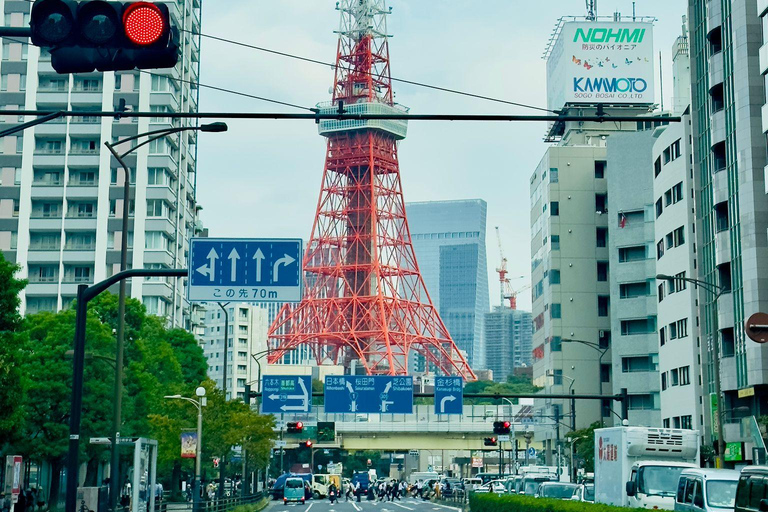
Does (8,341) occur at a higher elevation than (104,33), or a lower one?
higher

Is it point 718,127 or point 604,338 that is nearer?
point 718,127

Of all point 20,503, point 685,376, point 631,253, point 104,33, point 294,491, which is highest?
point 631,253

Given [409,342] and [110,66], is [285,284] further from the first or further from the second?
[409,342]

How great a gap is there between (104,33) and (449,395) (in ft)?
162

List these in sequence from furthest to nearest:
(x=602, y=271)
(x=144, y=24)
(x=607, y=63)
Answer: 1. (x=607, y=63)
2. (x=602, y=271)
3. (x=144, y=24)

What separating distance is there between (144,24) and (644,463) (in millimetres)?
21240

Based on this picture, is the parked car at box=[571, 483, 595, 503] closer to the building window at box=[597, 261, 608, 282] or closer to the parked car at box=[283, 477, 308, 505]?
the parked car at box=[283, 477, 308, 505]

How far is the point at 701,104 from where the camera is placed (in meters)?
59.8

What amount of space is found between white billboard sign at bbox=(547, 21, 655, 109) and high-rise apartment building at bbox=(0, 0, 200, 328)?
1254 inches

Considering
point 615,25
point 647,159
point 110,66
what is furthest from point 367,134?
point 110,66

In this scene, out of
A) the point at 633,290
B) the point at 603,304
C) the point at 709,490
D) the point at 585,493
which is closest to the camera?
the point at 709,490

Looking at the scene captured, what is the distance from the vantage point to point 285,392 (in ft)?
187

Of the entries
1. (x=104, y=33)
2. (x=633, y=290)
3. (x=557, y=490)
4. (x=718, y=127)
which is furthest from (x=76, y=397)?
(x=633, y=290)

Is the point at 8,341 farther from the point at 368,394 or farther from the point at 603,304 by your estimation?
the point at 603,304
